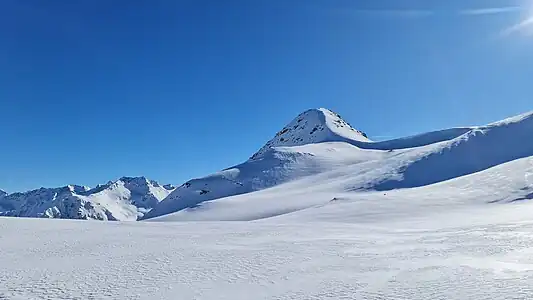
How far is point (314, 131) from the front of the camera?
110 meters

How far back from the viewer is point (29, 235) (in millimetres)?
15523

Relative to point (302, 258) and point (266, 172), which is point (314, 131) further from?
point (302, 258)

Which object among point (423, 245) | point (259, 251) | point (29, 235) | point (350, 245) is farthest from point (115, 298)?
point (29, 235)

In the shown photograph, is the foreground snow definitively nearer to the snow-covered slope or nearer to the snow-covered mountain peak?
the snow-covered slope

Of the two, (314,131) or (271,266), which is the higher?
(314,131)

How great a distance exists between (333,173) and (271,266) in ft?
176

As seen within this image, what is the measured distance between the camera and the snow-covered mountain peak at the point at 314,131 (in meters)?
101

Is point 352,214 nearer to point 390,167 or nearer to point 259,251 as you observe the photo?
point 259,251

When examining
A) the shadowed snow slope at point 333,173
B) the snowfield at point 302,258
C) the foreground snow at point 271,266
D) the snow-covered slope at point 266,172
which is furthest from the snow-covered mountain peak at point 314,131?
the foreground snow at point 271,266

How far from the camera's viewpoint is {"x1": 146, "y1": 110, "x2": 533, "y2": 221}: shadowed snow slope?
43469 mm

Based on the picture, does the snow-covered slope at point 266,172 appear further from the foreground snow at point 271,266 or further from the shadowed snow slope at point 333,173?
the foreground snow at point 271,266

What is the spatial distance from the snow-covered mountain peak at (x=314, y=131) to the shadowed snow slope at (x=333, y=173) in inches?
660

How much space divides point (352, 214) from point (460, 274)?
17671mm

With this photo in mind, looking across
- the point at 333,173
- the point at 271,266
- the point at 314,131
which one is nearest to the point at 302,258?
the point at 271,266
